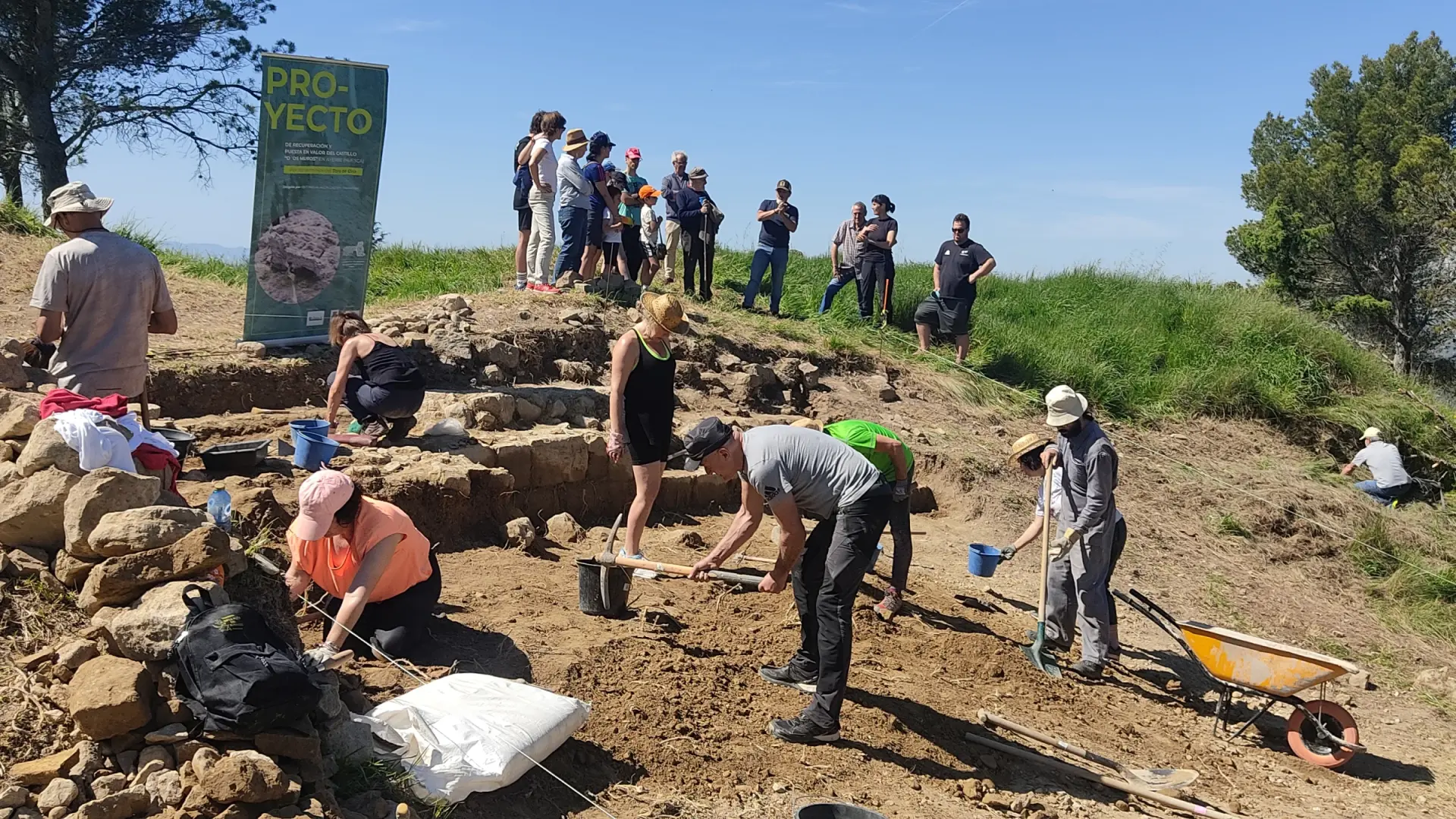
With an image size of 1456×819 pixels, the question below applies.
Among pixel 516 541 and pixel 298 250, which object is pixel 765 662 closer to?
pixel 516 541

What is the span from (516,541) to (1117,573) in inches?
201

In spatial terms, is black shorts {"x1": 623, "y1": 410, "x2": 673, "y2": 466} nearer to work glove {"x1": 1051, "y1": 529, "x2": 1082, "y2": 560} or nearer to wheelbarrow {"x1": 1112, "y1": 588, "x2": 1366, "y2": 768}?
work glove {"x1": 1051, "y1": 529, "x2": 1082, "y2": 560}

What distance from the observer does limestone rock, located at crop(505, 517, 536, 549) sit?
6953 millimetres

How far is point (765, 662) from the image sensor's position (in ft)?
18.9

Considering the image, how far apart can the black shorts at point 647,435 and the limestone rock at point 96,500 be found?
103 inches

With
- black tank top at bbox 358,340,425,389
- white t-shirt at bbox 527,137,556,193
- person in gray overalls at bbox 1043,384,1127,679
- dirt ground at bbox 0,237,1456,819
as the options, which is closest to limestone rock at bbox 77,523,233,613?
dirt ground at bbox 0,237,1456,819

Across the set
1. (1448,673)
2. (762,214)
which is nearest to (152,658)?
(1448,673)

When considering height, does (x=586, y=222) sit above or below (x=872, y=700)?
above

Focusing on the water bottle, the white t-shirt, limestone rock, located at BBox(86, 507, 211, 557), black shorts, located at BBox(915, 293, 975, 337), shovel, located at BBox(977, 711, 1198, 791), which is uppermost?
the white t-shirt

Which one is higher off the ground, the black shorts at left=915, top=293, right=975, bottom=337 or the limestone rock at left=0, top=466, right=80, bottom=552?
the black shorts at left=915, top=293, right=975, bottom=337

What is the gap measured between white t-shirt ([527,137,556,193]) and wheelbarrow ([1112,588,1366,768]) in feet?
21.2

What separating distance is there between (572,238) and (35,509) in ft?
22.7

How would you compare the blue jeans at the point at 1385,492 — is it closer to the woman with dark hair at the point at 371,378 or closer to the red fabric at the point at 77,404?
the woman with dark hair at the point at 371,378

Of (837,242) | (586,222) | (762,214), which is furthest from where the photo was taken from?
(837,242)
